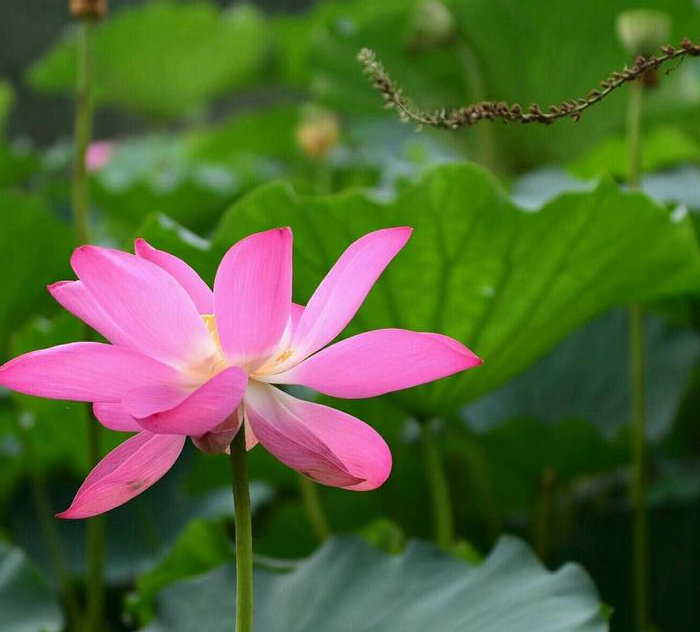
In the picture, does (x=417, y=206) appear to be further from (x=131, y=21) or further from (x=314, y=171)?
(x=131, y=21)

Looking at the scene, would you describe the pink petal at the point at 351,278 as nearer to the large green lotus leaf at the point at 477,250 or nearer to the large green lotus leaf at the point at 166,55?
the large green lotus leaf at the point at 477,250

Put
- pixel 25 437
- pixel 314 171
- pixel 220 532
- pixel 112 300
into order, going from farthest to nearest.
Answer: pixel 314 171, pixel 25 437, pixel 220 532, pixel 112 300

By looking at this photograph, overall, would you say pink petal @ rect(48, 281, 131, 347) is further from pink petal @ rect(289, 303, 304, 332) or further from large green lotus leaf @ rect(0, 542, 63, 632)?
large green lotus leaf @ rect(0, 542, 63, 632)

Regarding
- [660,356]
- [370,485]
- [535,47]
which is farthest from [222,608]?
[535,47]

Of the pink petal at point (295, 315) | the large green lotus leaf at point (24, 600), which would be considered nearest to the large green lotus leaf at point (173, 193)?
the large green lotus leaf at point (24, 600)

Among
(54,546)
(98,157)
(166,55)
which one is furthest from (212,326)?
(166,55)

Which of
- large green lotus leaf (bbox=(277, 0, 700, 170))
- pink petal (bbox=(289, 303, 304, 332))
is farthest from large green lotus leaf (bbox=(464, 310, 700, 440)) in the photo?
pink petal (bbox=(289, 303, 304, 332))

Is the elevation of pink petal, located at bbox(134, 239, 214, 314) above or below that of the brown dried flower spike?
below
